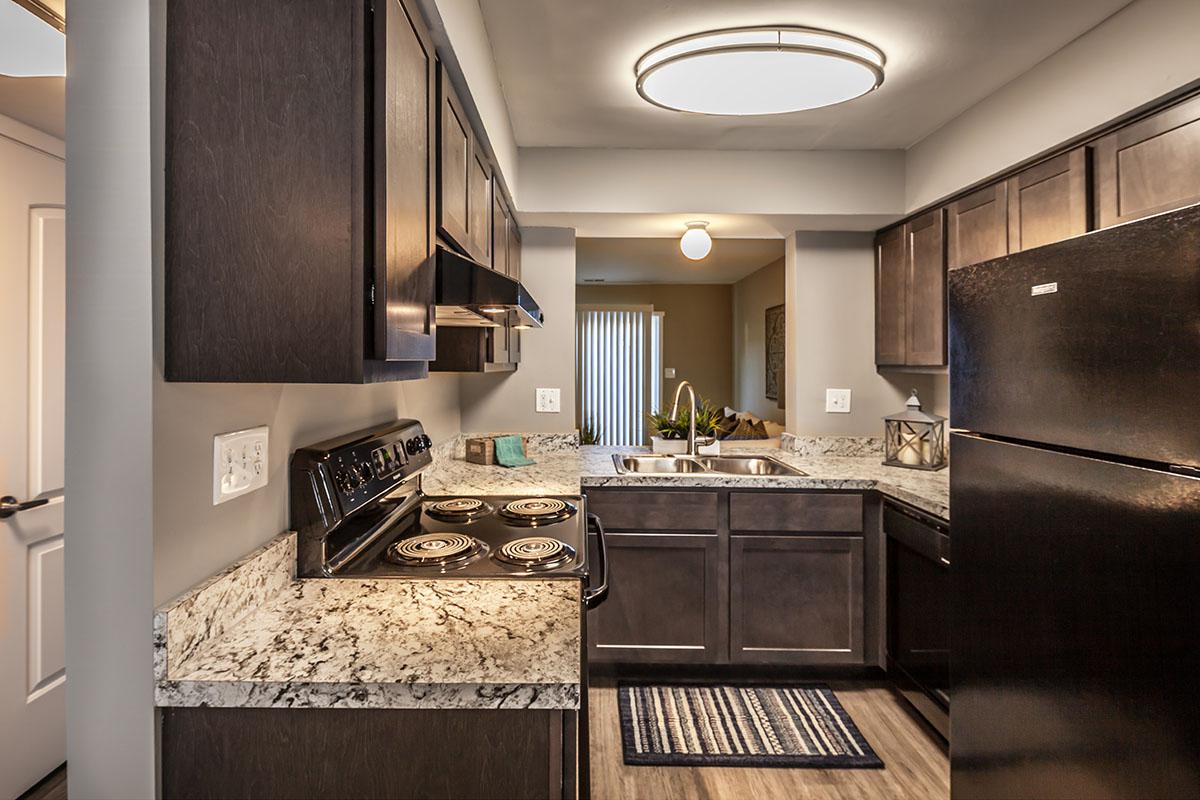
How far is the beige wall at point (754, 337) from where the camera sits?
21.4 feet

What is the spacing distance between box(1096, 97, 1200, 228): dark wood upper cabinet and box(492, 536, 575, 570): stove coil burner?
170cm

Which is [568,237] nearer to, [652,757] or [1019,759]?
[652,757]

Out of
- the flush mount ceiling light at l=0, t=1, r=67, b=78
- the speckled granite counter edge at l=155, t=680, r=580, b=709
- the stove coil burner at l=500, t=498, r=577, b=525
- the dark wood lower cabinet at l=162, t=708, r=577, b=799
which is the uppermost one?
the flush mount ceiling light at l=0, t=1, r=67, b=78

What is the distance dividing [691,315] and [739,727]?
6107 mm

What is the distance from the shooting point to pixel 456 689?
98cm

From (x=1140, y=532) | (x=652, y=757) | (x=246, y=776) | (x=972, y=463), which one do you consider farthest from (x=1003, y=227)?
(x=246, y=776)

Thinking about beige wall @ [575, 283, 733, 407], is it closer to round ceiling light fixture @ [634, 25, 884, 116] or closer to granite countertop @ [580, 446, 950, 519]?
granite countertop @ [580, 446, 950, 519]

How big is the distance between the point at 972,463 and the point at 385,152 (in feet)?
4.47

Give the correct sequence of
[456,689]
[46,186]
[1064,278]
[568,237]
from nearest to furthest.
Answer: [456,689]
[1064,278]
[46,186]
[568,237]

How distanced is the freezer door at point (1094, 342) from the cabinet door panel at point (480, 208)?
4.14 ft

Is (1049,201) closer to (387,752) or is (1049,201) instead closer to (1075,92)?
(1075,92)

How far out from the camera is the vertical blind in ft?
26.5

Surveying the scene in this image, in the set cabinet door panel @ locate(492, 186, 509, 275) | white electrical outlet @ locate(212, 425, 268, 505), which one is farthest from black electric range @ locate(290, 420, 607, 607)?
cabinet door panel @ locate(492, 186, 509, 275)

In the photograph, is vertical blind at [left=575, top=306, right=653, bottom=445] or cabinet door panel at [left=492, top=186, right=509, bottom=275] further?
vertical blind at [left=575, top=306, right=653, bottom=445]
